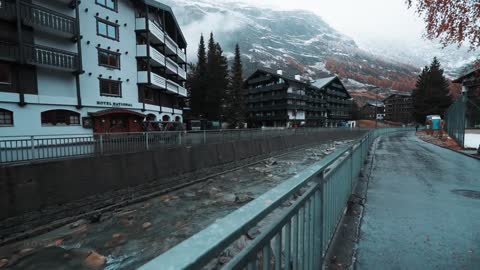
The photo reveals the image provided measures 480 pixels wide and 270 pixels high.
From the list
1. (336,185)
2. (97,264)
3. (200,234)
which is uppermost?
(200,234)

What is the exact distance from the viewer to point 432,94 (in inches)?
2790

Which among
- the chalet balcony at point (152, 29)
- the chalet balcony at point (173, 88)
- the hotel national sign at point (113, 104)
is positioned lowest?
the hotel national sign at point (113, 104)

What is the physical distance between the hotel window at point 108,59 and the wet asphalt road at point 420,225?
82.2ft

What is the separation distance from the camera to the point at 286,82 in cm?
6550

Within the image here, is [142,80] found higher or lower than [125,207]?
higher

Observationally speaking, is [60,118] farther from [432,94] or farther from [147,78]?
[432,94]

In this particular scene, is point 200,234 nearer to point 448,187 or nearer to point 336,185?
point 336,185

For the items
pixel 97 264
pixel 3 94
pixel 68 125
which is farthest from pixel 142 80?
pixel 97 264

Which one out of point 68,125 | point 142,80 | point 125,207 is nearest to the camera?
point 125,207

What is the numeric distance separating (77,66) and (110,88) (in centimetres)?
419

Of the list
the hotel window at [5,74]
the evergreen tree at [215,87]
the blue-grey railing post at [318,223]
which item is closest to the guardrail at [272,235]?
the blue-grey railing post at [318,223]

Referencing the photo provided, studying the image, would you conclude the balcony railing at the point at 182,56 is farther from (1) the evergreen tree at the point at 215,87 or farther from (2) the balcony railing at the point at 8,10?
(2) the balcony railing at the point at 8,10

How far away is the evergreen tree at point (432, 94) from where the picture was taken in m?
70.4

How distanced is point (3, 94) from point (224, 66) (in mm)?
39394
